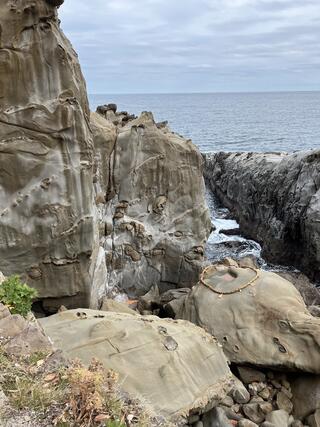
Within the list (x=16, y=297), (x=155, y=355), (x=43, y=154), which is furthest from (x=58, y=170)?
(x=16, y=297)

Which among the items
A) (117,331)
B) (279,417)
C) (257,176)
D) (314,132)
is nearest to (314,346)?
(279,417)

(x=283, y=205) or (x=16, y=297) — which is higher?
(x=16, y=297)

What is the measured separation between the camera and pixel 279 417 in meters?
10.5

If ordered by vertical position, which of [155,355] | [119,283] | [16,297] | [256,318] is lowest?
[119,283]

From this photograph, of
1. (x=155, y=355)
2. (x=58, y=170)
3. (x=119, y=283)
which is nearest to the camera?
(x=155, y=355)

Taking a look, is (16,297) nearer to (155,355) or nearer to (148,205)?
(155,355)

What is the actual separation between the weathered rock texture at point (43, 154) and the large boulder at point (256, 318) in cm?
377

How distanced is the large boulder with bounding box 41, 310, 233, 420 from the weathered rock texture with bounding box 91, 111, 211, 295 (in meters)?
7.29

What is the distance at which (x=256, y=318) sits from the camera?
41.7 feet

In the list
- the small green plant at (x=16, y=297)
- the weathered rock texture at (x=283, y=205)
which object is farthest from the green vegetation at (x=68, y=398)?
the weathered rock texture at (x=283, y=205)

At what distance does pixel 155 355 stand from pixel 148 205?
9.79 meters

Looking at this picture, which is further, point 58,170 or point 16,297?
point 58,170

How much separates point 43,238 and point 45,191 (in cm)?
138

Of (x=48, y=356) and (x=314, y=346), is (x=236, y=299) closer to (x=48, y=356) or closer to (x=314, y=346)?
(x=314, y=346)
